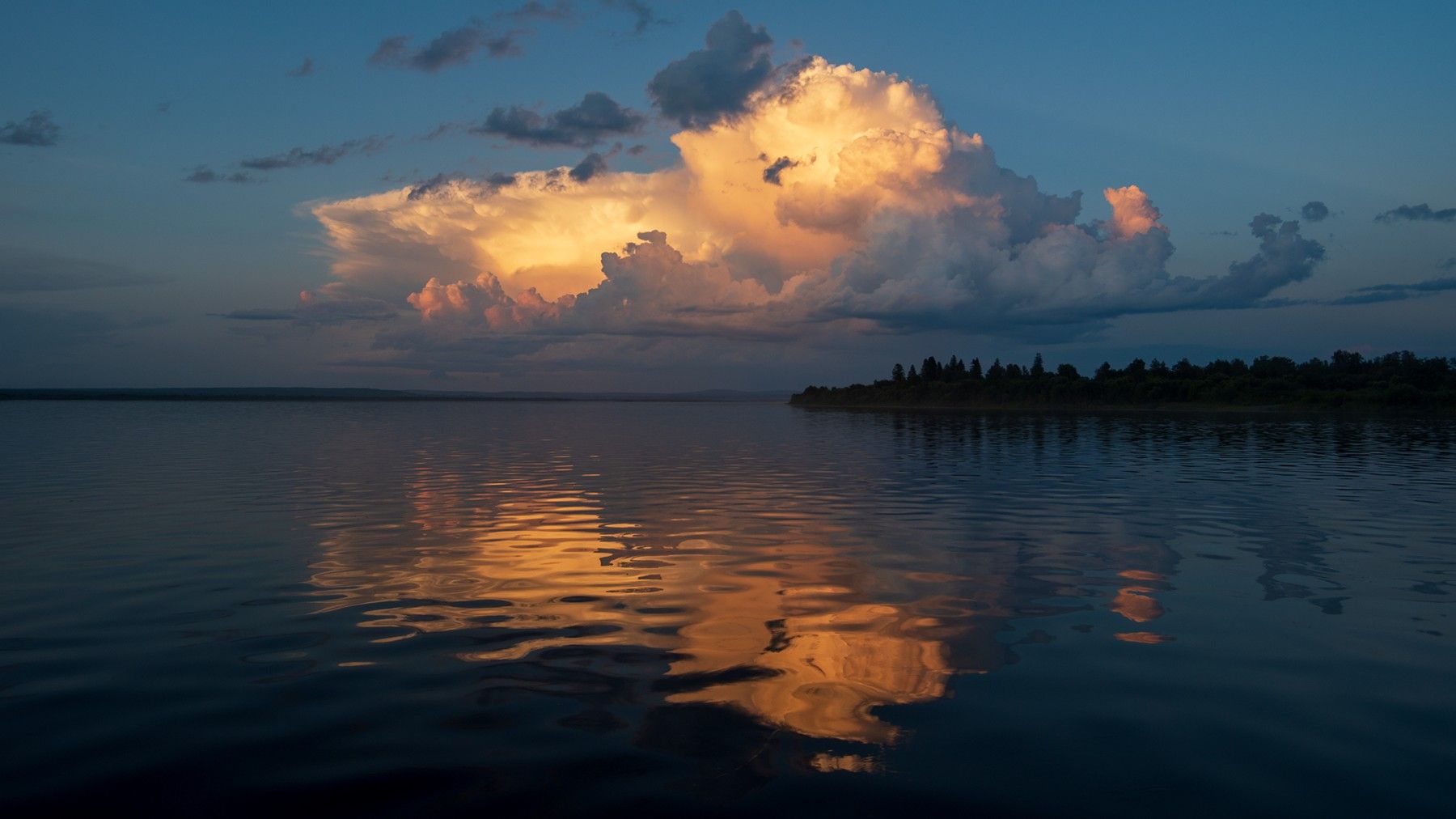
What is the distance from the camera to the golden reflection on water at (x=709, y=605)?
11.4 meters

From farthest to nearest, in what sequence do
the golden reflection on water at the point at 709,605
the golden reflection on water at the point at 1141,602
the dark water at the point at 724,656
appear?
the golden reflection on water at the point at 1141,602, the golden reflection on water at the point at 709,605, the dark water at the point at 724,656

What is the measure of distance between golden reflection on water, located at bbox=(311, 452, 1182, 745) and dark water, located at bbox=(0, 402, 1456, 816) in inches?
3.6

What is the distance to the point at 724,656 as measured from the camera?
41.9 feet

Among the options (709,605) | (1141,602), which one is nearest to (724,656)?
(709,605)

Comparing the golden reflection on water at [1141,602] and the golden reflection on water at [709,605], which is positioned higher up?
the golden reflection on water at [709,605]

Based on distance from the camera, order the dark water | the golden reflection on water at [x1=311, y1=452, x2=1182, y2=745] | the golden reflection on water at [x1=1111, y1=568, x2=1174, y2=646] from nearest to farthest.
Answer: the dark water < the golden reflection on water at [x1=311, y1=452, x2=1182, y2=745] < the golden reflection on water at [x1=1111, y1=568, x2=1174, y2=646]

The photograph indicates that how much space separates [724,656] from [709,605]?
3318mm

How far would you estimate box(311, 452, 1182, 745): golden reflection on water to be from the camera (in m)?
11.4

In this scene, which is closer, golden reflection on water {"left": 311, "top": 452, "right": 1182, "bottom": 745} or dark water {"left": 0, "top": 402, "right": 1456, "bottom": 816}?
dark water {"left": 0, "top": 402, "right": 1456, "bottom": 816}

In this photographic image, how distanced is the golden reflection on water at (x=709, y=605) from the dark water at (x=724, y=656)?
0.09 metres

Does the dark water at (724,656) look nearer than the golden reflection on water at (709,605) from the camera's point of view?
Yes

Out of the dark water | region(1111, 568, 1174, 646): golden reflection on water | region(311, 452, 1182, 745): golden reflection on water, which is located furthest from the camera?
region(1111, 568, 1174, 646): golden reflection on water

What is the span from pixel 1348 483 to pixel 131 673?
43.2m

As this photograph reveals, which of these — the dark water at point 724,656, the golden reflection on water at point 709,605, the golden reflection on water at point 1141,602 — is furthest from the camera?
the golden reflection on water at point 1141,602
